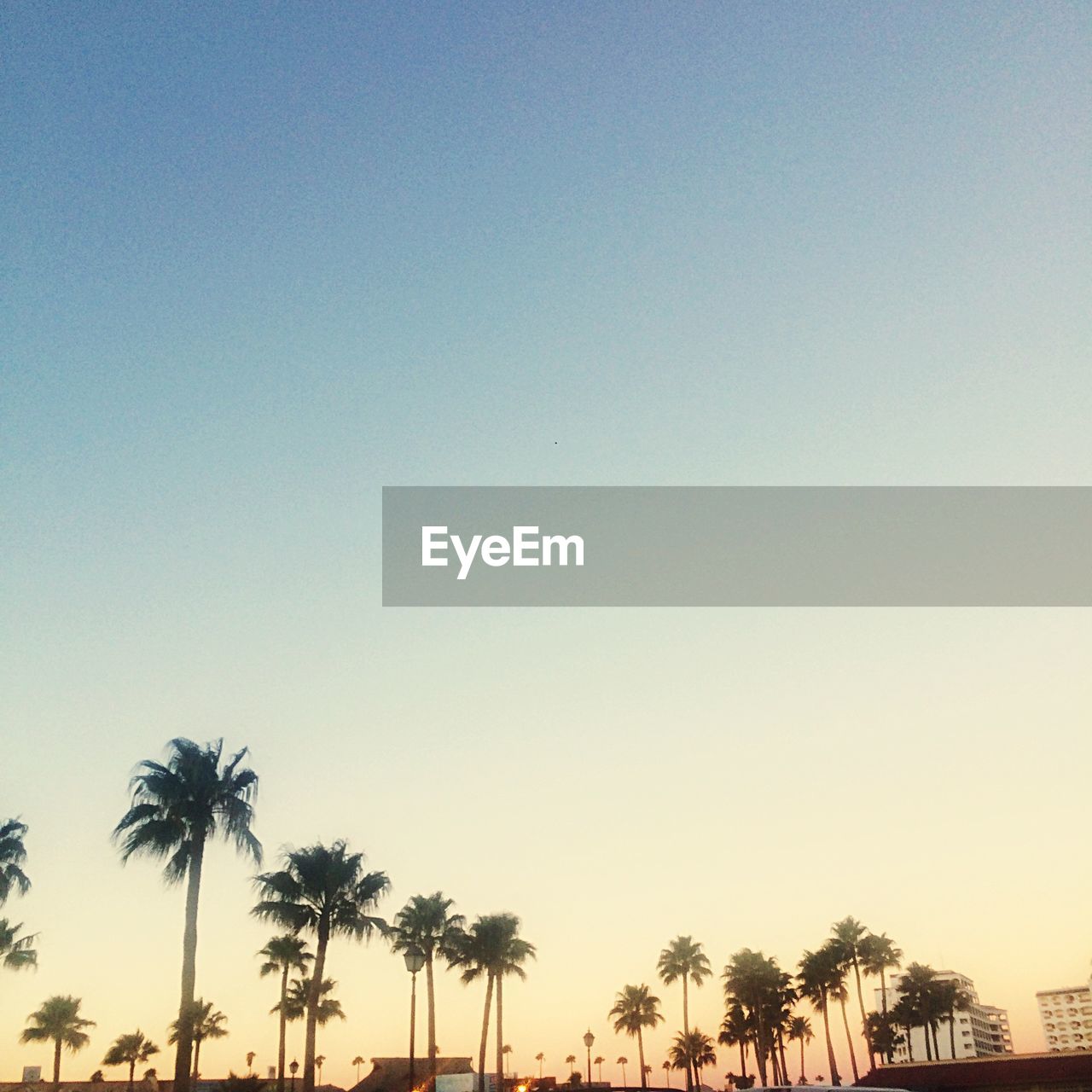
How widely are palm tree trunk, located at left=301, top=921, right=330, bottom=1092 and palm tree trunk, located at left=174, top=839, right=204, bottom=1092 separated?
302 inches

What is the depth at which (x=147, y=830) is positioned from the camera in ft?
99.1

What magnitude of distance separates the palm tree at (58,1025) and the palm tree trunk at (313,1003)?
45.3 metres

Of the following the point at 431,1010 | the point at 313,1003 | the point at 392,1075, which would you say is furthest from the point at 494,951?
the point at 392,1075

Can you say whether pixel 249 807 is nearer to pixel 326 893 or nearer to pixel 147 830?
pixel 147 830

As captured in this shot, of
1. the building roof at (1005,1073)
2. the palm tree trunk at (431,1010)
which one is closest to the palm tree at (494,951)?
the palm tree trunk at (431,1010)

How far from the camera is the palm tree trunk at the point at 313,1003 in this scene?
34.8m

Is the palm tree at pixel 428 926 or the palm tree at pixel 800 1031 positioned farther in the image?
the palm tree at pixel 800 1031

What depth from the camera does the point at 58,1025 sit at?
70250 mm

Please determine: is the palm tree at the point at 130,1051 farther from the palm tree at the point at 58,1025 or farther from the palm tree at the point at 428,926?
the palm tree at the point at 428,926

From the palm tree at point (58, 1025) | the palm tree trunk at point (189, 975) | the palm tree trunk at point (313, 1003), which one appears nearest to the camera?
the palm tree trunk at point (189, 975)

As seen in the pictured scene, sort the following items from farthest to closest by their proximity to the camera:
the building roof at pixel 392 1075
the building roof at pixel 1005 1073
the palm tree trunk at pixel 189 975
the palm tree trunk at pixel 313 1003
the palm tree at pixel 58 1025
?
the building roof at pixel 392 1075 → the palm tree at pixel 58 1025 → the building roof at pixel 1005 1073 → the palm tree trunk at pixel 313 1003 → the palm tree trunk at pixel 189 975

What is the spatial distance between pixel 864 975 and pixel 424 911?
47.9 metres

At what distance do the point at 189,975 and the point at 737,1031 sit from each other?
223 feet

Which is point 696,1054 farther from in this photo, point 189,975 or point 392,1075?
point 189,975
